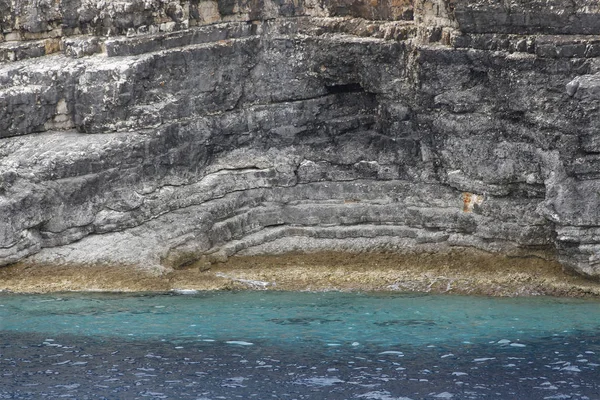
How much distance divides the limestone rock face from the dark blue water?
168 cm

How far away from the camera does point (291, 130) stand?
1001 inches

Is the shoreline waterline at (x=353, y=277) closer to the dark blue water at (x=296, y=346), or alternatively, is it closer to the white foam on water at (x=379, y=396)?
the dark blue water at (x=296, y=346)

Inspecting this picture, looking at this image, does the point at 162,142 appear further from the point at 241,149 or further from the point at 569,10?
the point at 569,10

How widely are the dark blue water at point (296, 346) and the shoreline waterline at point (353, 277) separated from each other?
34 cm

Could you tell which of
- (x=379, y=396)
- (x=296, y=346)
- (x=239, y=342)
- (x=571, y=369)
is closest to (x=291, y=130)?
(x=239, y=342)

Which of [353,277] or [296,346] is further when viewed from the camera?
[353,277]

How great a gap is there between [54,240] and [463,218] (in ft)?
25.7

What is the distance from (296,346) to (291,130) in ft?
21.4

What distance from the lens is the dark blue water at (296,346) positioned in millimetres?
18422

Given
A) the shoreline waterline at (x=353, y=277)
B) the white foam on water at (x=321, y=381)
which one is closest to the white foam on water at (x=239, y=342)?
the white foam on water at (x=321, y=381)

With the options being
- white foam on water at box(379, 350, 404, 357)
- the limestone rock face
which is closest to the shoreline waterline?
the limestone rock face

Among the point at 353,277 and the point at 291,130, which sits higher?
the point at 291,130

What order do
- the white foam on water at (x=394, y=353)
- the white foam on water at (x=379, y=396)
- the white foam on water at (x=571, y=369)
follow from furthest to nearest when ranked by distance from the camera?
the white foam on water at (x=394, y=353) < the white foam on water at (x=571, y=369) < the white foam on water at (x=379, y=396)

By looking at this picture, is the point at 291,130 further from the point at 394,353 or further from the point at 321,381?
the point at 321,381
